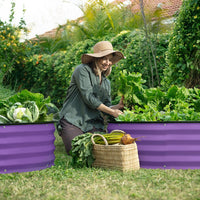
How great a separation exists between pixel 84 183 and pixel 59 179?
30cm

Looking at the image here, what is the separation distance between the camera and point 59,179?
9.73 ft

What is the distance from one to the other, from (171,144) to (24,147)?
156 centimetres

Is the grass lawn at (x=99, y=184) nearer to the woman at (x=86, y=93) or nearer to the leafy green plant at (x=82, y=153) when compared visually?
the leafy green plant at (x=82, y=153)

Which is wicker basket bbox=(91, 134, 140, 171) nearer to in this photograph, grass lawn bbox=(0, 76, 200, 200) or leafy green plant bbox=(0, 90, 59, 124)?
grass lawn bbox=(0, 76, 200, 200)

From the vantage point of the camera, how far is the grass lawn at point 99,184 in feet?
8.13

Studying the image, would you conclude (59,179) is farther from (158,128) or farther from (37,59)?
(37,59)

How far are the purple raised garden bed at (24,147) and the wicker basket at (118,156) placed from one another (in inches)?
22.4

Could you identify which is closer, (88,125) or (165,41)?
(88,125)

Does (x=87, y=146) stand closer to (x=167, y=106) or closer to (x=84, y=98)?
(x=84, y=98)

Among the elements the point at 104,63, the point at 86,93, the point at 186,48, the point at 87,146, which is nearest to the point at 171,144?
the point at 87,146

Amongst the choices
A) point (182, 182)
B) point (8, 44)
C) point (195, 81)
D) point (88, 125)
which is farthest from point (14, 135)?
point (8, 44)

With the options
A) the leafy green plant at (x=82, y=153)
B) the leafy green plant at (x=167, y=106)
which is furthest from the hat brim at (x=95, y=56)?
the leafy green plant at (x=82, y=153)

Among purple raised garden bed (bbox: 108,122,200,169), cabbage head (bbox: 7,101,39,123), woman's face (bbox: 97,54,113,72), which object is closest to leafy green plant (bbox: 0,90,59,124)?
cabbage head (bbox: 7,101,39,123)

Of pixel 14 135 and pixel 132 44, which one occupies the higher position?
pixel 132 44
